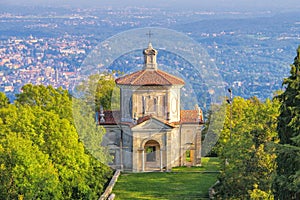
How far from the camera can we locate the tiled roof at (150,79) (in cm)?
3812

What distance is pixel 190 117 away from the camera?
40.3m

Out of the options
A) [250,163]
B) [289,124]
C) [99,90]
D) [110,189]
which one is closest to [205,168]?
[110,189]

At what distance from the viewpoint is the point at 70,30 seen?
124m

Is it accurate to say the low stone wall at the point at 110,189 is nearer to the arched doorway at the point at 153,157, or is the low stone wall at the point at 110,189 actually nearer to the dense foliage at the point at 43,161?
the dense foliage at the point at 43,161

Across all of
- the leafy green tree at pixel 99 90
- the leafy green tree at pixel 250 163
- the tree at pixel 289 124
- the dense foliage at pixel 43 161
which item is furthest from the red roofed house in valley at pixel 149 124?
the tree at pixel 289 124

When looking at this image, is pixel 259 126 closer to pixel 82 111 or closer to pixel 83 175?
pixel 83 175

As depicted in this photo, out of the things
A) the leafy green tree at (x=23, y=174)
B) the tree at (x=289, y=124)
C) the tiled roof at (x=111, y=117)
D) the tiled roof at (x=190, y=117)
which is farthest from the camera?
the tiled roof at (x=190, y=117)

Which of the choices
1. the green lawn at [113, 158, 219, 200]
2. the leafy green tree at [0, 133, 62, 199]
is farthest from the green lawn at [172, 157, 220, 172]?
the leafy green tree at [0, 133, 62, 199]

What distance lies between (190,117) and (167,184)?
6783 millimetres

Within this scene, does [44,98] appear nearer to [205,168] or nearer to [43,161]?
[205,168]

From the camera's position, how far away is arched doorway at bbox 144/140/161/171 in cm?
3884

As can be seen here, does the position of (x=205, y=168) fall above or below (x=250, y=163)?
below

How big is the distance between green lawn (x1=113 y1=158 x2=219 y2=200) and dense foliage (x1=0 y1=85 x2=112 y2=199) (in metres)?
1.35

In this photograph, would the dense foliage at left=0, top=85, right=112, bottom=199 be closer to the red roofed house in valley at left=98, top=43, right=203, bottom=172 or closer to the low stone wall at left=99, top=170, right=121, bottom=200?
the low stone wall at left=99, top=170, right=121, bottom=200
